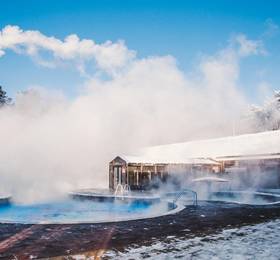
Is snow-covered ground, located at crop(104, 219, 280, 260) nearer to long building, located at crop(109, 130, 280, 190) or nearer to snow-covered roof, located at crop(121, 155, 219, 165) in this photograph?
long building, located at crop(109, 130, 280, 190)

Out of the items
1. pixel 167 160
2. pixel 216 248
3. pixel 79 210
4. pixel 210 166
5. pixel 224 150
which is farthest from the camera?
pixel 224 150

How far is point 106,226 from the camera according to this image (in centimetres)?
807

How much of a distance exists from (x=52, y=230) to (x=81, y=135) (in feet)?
107

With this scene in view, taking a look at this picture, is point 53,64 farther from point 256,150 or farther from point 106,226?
point 106,226

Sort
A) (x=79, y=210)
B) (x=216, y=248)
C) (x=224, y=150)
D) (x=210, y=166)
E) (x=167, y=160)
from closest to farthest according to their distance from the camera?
(x=216, y=248)
(x=79, y=210)
(x=167, y=160)
(x=210, y=166)
(x=224, y=150)

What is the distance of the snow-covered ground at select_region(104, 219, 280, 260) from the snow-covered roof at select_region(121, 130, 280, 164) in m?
15.0

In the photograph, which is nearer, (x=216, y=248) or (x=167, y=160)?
(x=216, y=248)

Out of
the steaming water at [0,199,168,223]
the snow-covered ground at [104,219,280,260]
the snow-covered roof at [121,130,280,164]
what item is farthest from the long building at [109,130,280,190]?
the snow-covered ground at [104,219,280,260]

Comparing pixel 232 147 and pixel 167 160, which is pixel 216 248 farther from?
pixel 232 147

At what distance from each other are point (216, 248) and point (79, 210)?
11159 millimetres

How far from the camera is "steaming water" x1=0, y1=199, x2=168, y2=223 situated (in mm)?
14102

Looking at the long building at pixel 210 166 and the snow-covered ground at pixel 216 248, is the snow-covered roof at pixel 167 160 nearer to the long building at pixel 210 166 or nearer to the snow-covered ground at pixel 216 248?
the long building at pixel 210 166

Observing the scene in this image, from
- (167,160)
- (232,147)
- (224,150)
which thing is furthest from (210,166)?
(167,160)

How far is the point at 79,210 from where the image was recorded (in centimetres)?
1577
